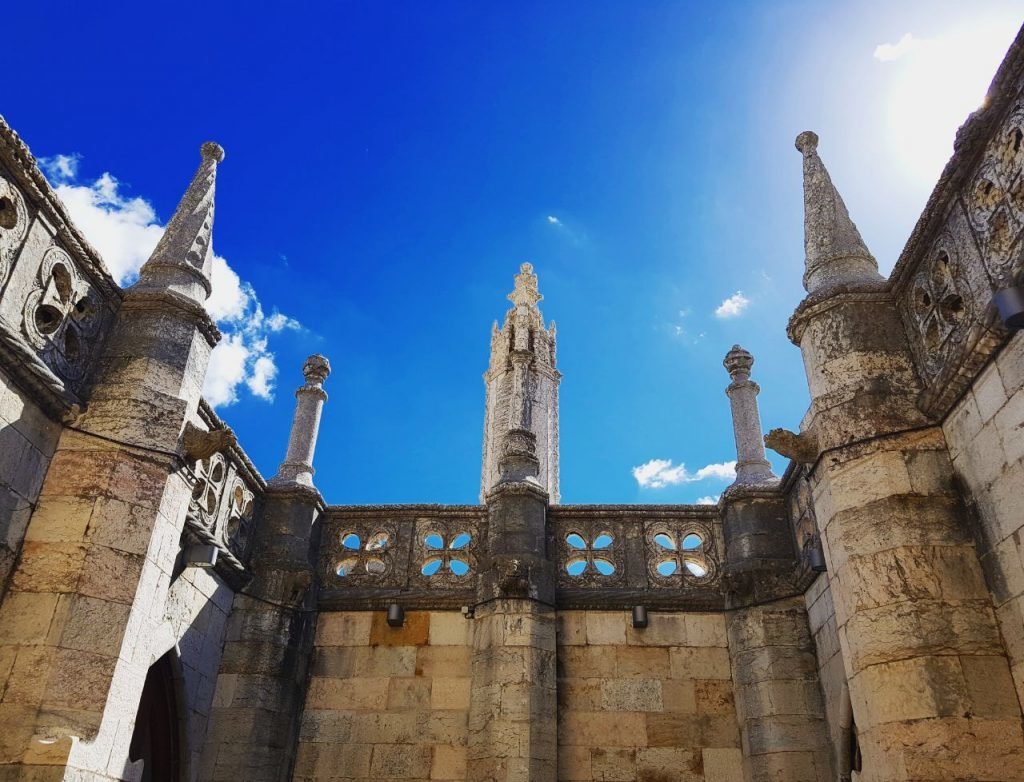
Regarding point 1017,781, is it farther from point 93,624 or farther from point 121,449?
point 121,449

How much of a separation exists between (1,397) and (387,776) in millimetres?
5495

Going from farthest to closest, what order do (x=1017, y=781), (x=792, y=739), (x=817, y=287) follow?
(x=792, y=739)
(x=817, y=287)
(x=1017, y=781)

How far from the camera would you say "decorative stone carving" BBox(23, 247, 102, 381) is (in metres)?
6.01

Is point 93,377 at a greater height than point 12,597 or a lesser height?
Answer: greater

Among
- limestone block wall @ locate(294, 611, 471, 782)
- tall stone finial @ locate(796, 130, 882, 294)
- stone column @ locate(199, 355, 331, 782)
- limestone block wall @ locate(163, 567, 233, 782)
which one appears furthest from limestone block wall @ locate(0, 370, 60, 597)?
tall stone finial @ locate(796, 130, 882, 294)

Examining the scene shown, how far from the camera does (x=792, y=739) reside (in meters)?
8.08

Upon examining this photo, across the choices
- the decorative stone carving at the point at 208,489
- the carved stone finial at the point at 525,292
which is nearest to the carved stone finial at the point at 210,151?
the decorative stone carving at the point at 208,489

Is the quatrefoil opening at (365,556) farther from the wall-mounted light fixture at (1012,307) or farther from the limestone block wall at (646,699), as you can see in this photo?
the wall-mounted light fixture at (1012,307)

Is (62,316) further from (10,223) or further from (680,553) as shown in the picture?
(680,553)

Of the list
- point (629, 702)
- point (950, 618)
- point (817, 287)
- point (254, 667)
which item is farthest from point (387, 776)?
point (817, 287)

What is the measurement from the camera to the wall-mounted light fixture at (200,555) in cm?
773

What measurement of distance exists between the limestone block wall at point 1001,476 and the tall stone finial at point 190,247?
21.1ft

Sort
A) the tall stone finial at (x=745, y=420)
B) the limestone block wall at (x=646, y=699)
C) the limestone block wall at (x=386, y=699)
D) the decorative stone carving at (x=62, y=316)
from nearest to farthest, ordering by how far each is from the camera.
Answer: the decorative stone carving at (x=62, y=316) < the limestone block wall at (x=646, y=699) < the limestone block wall at (x=386, y=699) < the tall stone finial at (x=745, y=420)

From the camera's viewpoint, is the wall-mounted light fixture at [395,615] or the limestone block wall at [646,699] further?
the wall-mounted light fixture at [395,615]
